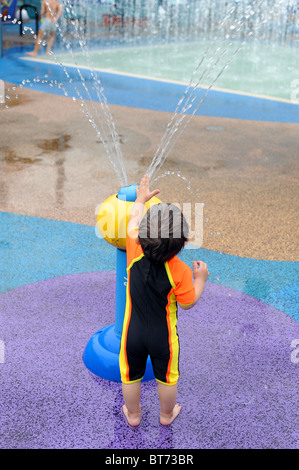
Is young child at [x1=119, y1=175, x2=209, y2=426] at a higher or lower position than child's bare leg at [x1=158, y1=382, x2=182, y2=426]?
higher

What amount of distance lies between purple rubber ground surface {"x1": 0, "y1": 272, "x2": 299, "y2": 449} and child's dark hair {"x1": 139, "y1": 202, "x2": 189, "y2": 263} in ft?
3.06

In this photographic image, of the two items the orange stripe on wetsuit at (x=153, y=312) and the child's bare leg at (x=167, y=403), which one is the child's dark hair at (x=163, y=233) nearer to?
the orange stripe on wetsuit at (x=153, y=312)

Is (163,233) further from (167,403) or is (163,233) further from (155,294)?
(167,403)

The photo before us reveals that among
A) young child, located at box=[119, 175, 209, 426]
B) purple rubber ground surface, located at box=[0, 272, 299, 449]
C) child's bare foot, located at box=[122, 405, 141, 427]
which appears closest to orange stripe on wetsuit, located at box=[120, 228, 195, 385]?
young child, located at box=[119, 175, 209, 426]

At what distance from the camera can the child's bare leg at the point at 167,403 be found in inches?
98.0

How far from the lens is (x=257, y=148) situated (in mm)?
7379

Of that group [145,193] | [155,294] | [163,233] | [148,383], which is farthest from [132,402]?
[145,193]

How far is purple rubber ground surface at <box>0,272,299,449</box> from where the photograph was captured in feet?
8.41

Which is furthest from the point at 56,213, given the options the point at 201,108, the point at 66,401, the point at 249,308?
the point at 201,108

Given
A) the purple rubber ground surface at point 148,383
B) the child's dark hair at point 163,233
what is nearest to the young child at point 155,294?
the child's dark hair at point 163,233

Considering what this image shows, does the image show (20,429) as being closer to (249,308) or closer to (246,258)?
(249,308)

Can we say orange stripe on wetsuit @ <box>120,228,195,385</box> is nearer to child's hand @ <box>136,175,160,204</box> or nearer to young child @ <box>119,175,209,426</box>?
young child @ <box>119,175,209,426</box>

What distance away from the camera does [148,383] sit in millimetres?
2934
